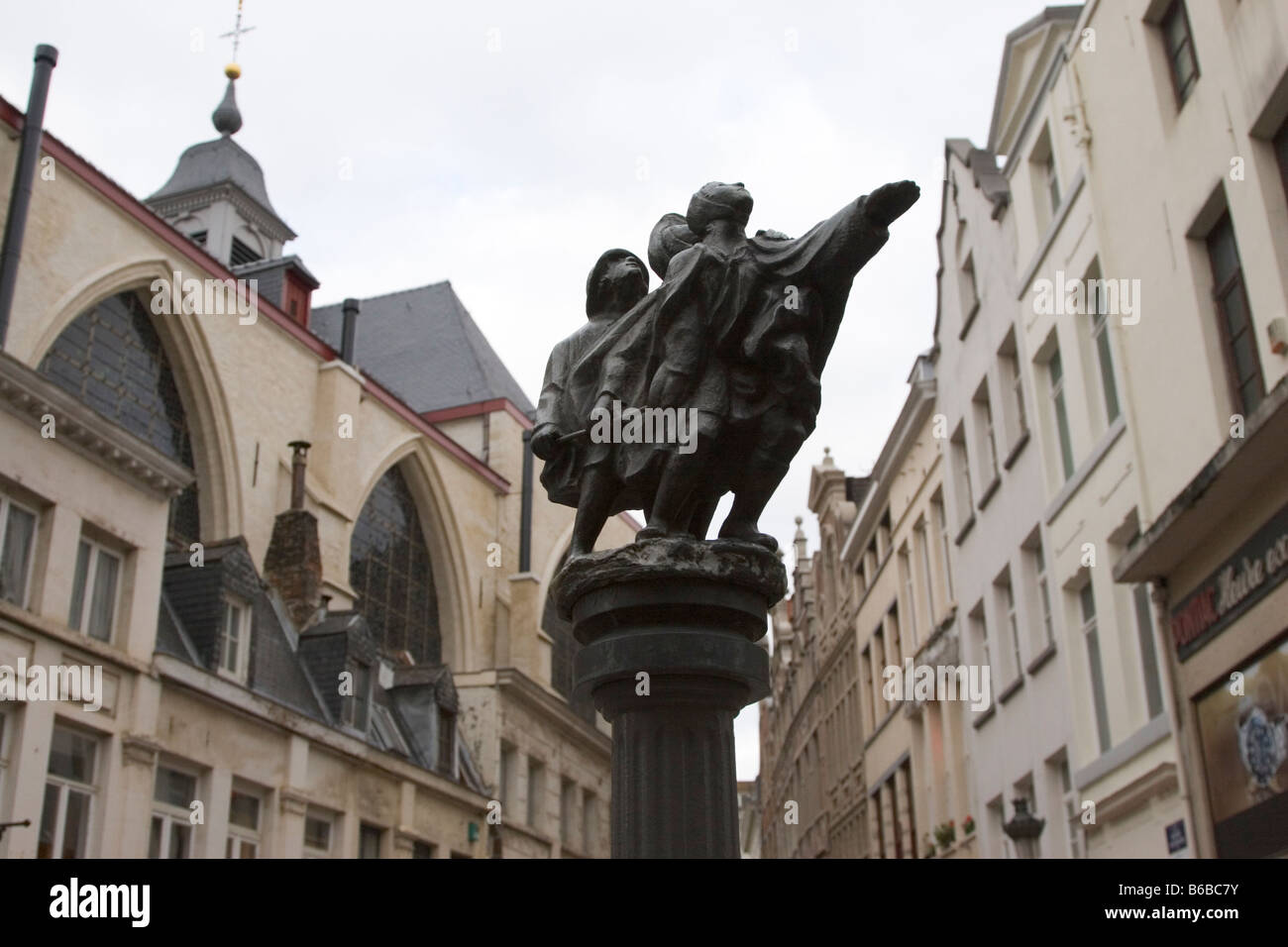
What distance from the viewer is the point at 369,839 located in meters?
26.6

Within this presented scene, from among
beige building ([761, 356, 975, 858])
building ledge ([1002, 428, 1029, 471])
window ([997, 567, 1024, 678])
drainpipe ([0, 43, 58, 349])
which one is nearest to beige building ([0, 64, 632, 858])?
drainpipe ([0, 43, 58, 349])

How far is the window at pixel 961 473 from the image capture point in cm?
2416

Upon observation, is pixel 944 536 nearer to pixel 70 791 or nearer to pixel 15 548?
pixel 70 791

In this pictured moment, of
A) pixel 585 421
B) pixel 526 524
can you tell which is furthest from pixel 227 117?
pixel 585 421

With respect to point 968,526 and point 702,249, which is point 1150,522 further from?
point 702,249

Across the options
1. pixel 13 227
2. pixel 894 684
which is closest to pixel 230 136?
pixel 13 227

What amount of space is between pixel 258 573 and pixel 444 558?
45.0 feet

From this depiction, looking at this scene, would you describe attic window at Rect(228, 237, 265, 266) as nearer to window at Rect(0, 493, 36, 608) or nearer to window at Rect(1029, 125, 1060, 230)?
window at Rect(0, 493, 36, 608)

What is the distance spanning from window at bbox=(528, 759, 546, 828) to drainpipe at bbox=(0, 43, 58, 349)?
20.1 meters

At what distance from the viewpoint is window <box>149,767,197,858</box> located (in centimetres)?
1941

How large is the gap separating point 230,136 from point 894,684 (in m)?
39.5

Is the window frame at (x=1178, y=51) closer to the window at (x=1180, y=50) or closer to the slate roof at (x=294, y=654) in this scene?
the window at (x=1180, y=50)

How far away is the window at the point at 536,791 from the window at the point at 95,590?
20298 millimetres
